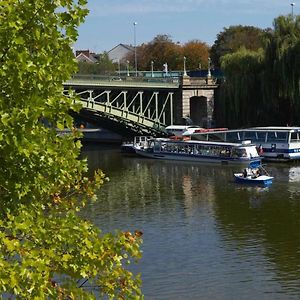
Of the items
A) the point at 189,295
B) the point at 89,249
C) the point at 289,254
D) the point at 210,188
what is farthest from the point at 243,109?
the point at 89,249

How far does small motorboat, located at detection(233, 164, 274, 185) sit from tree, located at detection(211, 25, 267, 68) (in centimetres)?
6298

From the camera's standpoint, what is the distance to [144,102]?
66250 mm

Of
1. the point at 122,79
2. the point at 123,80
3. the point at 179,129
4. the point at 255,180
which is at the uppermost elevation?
the point at 122,79

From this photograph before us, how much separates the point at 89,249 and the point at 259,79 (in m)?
52.8

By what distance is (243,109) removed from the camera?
61344 millimetres

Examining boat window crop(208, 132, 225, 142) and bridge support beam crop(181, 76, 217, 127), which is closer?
boat window crop(208, 132, 225, 142)

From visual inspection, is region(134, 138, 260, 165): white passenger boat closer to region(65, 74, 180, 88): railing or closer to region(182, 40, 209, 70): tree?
region(65, 74, 180, 88): railing

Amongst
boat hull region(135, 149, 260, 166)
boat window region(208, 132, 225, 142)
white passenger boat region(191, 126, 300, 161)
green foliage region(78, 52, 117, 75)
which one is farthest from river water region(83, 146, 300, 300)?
green foliage region(78, 52, 117, 75)

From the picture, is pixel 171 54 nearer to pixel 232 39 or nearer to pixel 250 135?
pixel 232 39

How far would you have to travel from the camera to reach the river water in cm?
2012

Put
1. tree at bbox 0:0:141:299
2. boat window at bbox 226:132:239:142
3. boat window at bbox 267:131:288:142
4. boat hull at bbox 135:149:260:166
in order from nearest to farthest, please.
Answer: tree at bbox 0:0:141:299 → boat hull at bbox 135:149:260:166 → boat window at bbox 267:131:288:142 → boat window at bbox 226:132:239:142

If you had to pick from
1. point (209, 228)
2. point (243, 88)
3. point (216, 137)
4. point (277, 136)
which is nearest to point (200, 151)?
point (216, 137)

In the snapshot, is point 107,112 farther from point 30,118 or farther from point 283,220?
point 30,118

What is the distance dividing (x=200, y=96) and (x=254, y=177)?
2976 cm
